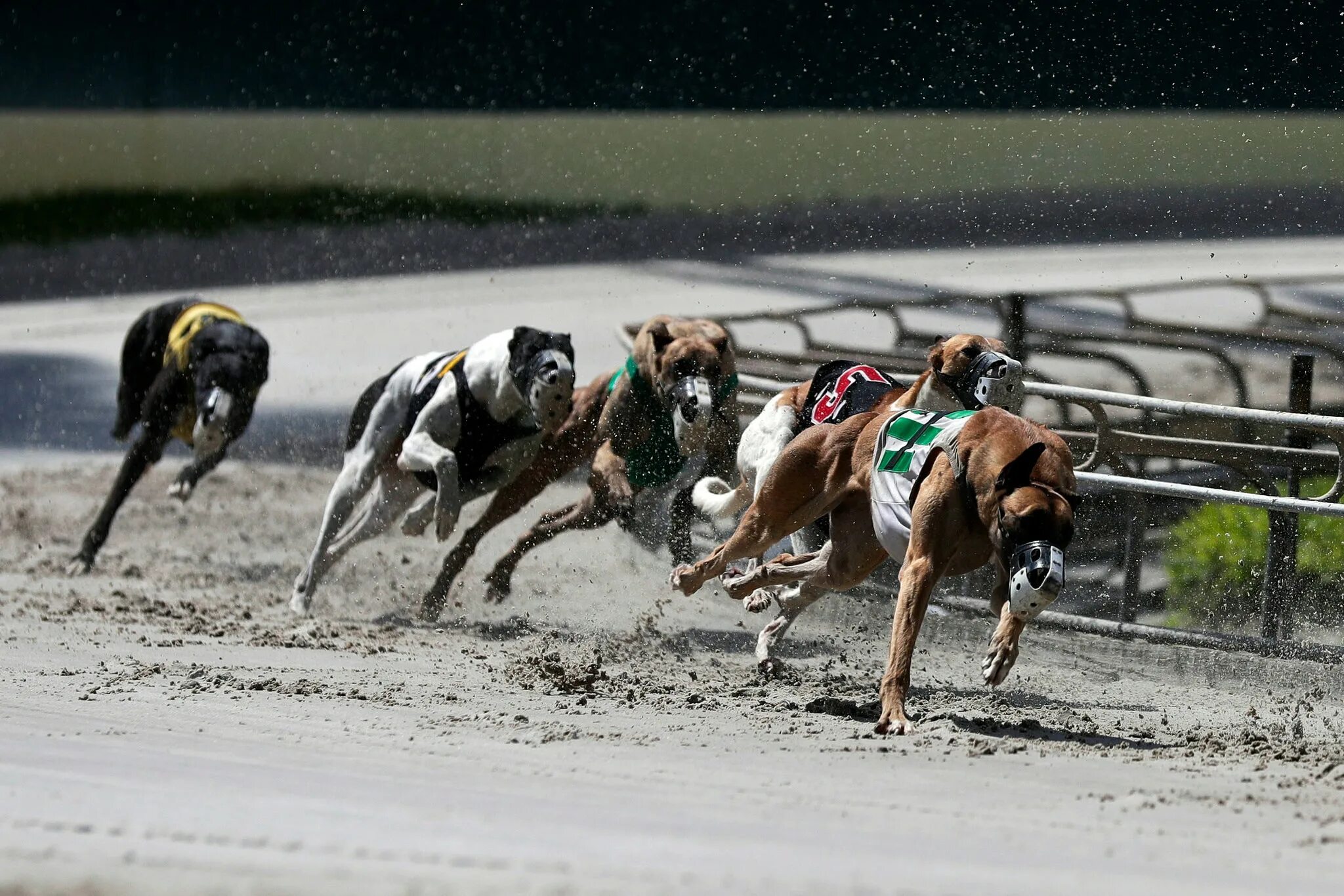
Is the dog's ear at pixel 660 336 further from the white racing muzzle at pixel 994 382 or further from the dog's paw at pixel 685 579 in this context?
the white racing muzzle at pixel 994 382

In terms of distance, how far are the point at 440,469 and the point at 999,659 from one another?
2.54m

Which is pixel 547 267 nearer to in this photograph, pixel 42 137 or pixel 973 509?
pixel 42 137

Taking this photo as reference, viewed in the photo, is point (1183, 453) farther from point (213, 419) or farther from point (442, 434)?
point (213, 419)

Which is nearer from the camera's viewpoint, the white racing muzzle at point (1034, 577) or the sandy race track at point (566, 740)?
the sandy race track at point (566, 740)

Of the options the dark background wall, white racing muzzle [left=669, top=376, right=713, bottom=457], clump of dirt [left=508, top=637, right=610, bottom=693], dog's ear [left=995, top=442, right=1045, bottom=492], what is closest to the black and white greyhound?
white racing muzzle [left=669, top=376, right=713, bottom=457]

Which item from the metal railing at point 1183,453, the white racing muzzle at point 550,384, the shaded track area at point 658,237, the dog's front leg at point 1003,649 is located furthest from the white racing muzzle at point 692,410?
the shaded track area at point 658,237

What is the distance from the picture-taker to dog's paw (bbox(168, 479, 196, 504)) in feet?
22.9

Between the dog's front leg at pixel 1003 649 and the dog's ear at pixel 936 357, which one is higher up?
the dog's ear at pixel 936 357

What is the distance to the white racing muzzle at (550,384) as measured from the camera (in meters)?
5.72

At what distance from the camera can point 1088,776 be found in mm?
3666

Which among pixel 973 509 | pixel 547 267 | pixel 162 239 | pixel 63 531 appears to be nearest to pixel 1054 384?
pixel 973 509

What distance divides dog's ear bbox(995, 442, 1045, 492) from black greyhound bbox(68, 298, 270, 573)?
12.3ft

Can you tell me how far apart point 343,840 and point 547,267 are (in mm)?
11412

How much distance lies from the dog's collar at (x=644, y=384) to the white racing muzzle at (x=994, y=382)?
114 cm
